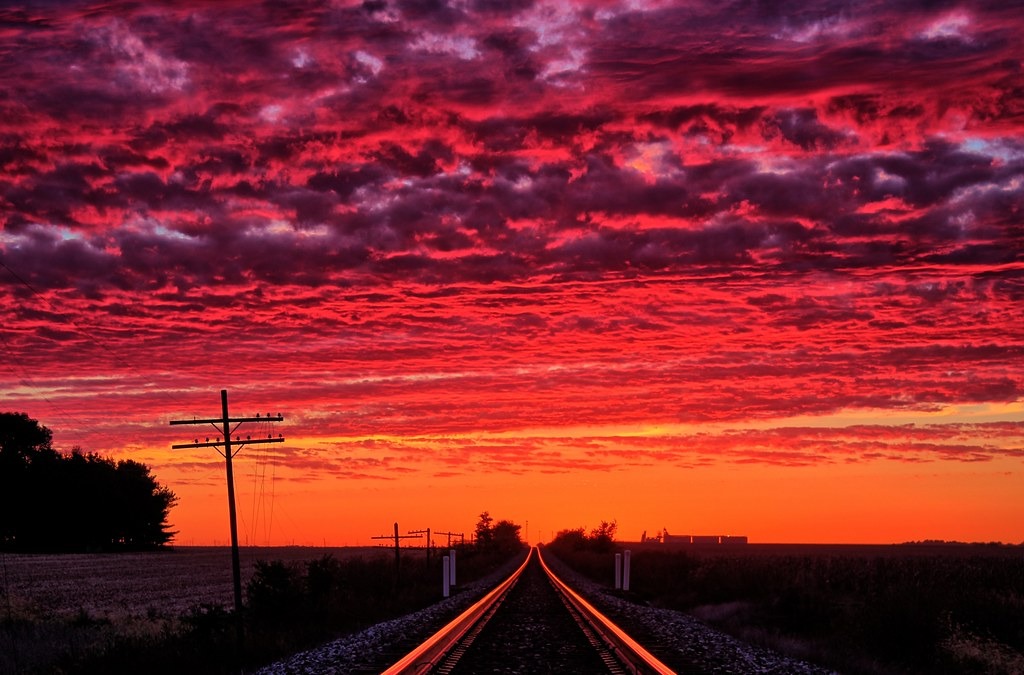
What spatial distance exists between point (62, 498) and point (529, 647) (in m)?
121

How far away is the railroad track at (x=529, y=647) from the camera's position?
15.1 m

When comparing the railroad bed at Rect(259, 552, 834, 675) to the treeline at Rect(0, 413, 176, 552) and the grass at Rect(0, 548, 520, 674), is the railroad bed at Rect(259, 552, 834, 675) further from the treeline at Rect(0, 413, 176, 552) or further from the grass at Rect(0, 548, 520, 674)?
the treeline at Rect(0, 413, 176, 552)

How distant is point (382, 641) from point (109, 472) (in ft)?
404

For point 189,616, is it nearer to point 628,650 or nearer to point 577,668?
point 628,650

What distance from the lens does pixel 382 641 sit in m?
20.8

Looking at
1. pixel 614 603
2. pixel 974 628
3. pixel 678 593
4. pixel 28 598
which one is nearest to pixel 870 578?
pixel 678 593

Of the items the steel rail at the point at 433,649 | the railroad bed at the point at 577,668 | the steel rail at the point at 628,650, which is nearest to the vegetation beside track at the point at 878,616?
the railroad bed at the point at 577,668

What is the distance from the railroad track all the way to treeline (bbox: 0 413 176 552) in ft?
349

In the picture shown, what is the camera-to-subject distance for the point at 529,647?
18281 millimetres

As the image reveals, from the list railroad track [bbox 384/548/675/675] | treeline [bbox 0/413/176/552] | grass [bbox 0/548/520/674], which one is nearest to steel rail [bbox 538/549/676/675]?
railroad track [bbox 384/548/675/675]

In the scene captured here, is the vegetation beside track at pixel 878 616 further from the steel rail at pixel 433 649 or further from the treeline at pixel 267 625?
the treeline at pixel 267 625

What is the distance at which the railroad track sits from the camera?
596 inches

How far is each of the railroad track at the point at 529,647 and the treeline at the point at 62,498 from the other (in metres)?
106

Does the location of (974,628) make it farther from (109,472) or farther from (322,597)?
(109,472)
